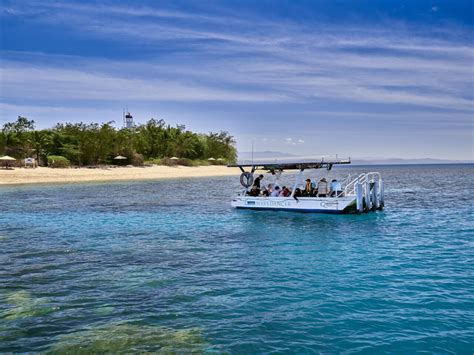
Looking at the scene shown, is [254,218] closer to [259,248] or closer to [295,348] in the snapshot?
[259,248]

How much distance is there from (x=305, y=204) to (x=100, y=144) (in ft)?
257

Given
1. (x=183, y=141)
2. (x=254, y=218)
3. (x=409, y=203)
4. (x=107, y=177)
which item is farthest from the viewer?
(x=183, y=141)

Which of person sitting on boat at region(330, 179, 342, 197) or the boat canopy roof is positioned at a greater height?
the boat canopy roof

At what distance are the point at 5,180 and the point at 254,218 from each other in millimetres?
53466

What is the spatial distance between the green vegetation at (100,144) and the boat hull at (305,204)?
219 feet

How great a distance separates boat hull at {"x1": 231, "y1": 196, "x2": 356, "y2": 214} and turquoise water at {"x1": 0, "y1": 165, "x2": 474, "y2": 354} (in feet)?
15.3

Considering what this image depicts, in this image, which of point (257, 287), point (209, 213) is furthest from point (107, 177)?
point (257, 287)

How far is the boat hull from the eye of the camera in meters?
A: 31.7

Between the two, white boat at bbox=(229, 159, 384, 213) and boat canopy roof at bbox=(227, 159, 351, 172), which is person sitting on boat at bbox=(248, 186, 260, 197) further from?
boat canopy roof at bbox=(227, 159, 351, 172)

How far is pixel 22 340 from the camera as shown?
972 cm

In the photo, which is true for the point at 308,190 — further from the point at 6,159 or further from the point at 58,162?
the point at 58,162

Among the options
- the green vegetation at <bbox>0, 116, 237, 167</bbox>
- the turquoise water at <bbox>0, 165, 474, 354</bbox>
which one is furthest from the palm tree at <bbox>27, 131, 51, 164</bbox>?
the turquoise water at <bbox>0, 165, 474, 354</bbox>

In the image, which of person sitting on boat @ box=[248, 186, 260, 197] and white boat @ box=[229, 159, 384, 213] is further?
person sitting on boat @ box=[248, 186, 260, 197]

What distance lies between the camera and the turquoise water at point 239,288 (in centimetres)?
975
